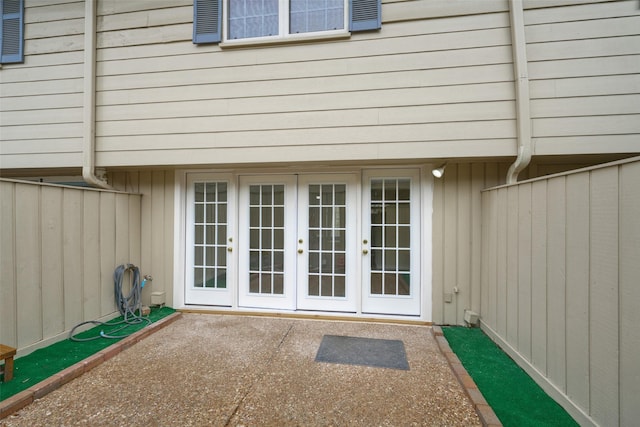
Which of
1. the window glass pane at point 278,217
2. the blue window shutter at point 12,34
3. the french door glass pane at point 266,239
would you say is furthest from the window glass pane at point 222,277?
the blue window shutter at point 12,34

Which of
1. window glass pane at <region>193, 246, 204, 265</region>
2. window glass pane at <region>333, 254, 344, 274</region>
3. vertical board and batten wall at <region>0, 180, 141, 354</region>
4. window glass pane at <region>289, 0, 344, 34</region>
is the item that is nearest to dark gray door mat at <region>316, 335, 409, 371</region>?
window glass pane at <region>333, 254, 344, 274</region>

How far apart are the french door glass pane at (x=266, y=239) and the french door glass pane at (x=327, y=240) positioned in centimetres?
40

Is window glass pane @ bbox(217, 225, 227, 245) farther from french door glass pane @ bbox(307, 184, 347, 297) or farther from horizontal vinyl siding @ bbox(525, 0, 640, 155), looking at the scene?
horizontal vinyl siding @ bbox(525, 0, 640, 155)

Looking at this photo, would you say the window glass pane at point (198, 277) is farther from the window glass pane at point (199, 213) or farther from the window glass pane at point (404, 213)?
the window glass pane at point (404, 213)

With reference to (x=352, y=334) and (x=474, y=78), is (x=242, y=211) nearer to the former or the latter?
(x=352, y=334)

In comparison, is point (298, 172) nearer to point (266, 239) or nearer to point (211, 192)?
point (266, 239)

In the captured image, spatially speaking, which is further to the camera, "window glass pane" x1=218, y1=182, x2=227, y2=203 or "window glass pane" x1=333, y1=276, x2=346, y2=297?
"window glass pane" x1=218, y1=182, x2=227, y2=203

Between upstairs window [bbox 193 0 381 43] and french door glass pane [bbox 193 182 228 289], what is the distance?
1.83 metres

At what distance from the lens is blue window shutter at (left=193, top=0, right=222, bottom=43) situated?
326cm

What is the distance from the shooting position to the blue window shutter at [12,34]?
11.8 feet

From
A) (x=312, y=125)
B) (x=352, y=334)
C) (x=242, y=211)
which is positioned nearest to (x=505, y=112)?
(x=312, y=125)

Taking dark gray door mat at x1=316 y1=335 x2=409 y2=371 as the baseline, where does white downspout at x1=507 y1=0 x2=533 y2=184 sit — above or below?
above

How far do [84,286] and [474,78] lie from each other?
4.79 metres

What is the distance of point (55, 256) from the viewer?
9.45 ft
